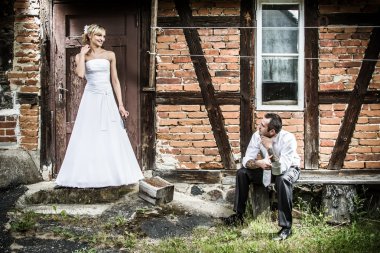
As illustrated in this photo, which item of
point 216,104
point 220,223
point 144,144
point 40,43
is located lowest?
point 220,223

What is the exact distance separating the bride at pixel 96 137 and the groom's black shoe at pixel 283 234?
1949 millimetres

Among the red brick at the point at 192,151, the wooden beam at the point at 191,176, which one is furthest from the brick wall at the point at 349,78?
the red brick at the point at 192,151

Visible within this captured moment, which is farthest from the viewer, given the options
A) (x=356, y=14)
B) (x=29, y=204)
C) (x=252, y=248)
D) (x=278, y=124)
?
(x=356, y=14)

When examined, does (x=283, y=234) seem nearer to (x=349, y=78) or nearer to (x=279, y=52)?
(x=349, y=78)

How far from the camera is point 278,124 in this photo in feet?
15.4

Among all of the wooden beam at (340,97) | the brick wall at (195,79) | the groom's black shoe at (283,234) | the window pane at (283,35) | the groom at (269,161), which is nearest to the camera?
the groom's black shoe at (283,234)

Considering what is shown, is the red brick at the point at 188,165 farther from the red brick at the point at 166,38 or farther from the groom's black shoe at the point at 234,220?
the red brick at the point at 166,38

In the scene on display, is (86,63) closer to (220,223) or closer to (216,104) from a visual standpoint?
(216,104)

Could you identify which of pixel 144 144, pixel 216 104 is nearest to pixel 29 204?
pixel 144 144

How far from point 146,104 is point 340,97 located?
8.52 ft

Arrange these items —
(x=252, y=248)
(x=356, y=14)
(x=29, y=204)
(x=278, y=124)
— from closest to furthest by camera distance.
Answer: (x=252, y=248) → (x=278, y=124) → (x=29, y=204) → (x=356, y=14)

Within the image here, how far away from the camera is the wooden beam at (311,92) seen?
5680 millimetres

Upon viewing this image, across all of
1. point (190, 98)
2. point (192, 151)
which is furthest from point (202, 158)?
point (190, 98)

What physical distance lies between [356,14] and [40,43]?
4289 mm
